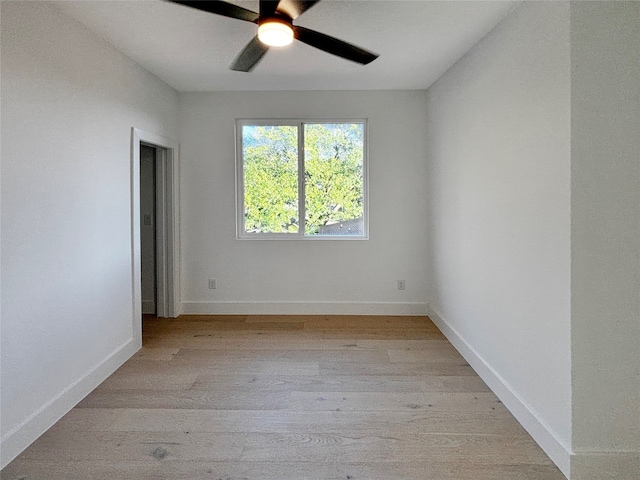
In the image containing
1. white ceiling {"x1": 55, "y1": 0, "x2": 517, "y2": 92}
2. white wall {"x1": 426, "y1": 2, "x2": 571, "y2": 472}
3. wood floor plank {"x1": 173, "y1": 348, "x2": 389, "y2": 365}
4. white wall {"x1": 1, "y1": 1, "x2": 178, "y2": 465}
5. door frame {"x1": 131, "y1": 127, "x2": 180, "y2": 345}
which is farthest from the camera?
door frame {"x1": 131, "y1": 127, "x2": 180, "y2": 345}

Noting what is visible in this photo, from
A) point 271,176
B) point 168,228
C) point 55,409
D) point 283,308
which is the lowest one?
point 55,409

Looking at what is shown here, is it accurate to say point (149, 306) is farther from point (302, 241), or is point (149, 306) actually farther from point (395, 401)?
point (395, 401)

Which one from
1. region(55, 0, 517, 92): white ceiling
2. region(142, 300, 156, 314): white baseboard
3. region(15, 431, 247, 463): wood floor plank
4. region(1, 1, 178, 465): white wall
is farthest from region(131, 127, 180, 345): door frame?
region(15, 431, 247, 463): wood floor plank

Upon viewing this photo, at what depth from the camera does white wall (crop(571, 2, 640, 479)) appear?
1.65 m

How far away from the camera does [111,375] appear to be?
109 inches

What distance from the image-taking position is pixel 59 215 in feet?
7.32

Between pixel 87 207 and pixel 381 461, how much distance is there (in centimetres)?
240

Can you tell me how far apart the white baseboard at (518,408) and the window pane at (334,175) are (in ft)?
5.58

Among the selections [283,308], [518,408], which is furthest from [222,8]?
[283,308]

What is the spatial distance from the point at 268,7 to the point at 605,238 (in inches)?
75.1

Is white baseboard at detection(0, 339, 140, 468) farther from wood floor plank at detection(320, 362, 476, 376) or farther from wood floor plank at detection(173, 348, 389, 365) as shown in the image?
wood floor plank at detection(320, 362, 476, 376)

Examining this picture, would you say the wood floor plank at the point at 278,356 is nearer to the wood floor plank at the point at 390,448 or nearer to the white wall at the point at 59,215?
the white wall at the point at 59,215

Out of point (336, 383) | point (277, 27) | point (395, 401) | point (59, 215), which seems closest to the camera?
point (277, 27)

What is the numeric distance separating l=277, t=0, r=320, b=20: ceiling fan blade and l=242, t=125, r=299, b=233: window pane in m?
2.29
